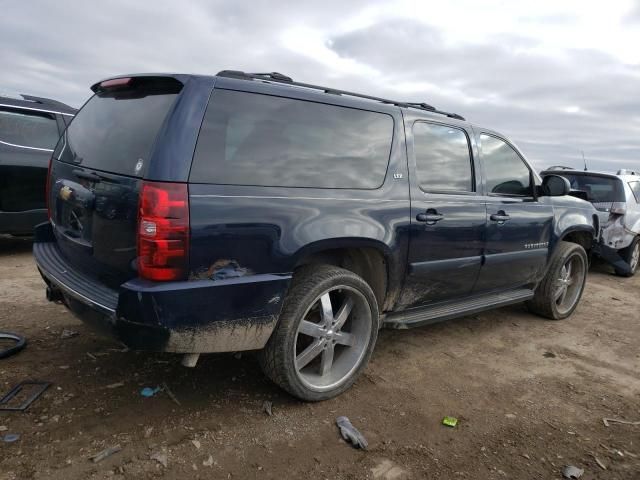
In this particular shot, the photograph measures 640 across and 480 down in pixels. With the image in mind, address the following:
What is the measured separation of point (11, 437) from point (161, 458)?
75 cm

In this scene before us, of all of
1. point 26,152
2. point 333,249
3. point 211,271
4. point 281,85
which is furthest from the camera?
point 26,152

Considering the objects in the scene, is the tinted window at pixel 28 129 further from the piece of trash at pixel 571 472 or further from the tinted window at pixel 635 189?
the tinted window at pixel 635 189

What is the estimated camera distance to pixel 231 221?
2.34 meters

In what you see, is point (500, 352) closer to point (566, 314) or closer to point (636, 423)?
point (636, 423)

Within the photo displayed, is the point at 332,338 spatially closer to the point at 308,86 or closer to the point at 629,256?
the point at 308,86

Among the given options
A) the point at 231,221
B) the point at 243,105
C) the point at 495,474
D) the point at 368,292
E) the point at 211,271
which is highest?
the point at 243,105

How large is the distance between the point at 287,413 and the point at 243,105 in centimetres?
170

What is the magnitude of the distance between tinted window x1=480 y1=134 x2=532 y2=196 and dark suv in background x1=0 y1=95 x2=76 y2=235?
4.87 m

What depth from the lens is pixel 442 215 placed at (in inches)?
132

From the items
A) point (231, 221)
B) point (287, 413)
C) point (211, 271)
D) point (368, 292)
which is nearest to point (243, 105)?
point (231, 221)

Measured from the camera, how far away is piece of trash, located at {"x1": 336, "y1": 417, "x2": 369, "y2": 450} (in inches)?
99.4

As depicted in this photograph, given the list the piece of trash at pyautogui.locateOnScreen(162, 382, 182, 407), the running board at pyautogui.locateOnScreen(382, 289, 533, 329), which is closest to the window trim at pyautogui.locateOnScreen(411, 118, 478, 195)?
the running board at pyautogui.locateOnScreen(382, 289, 533, 329)

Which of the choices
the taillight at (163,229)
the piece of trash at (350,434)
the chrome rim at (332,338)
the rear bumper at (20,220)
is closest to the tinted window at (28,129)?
A: the rear bumper at (20,220)

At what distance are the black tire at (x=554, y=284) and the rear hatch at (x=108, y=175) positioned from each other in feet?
12.5
